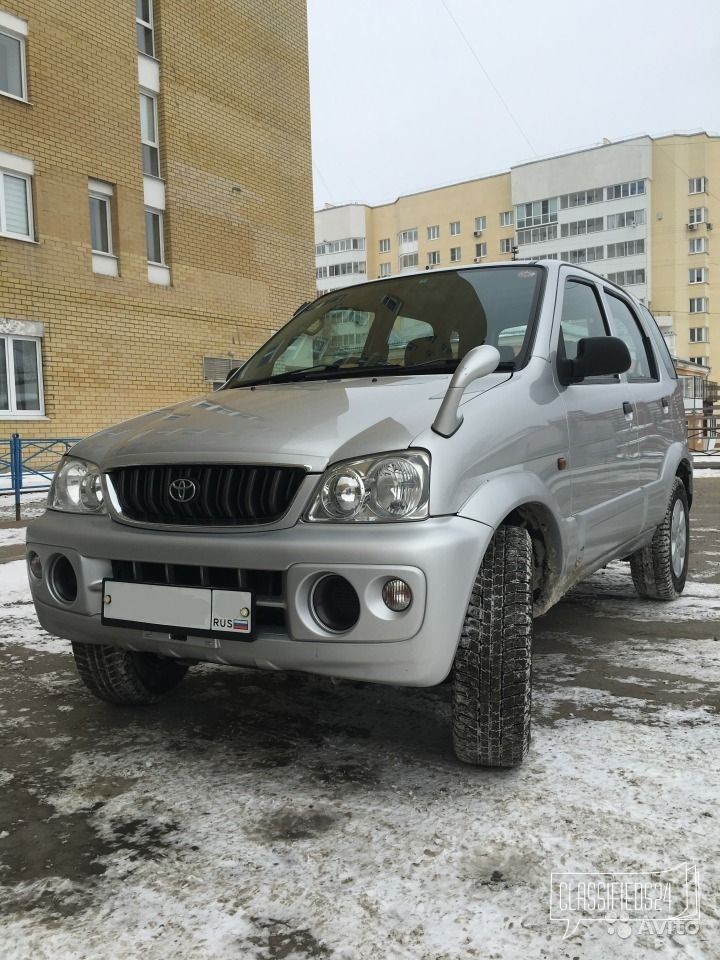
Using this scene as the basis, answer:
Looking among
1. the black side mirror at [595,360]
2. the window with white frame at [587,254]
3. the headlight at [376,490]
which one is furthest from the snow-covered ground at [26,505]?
the window with white frame at [587,254]

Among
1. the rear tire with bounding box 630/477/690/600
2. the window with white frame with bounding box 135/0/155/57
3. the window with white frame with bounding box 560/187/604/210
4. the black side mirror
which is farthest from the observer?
the window with white frame with bounding box 560/187/604/210

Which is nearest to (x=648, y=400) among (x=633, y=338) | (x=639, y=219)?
(x=633, y=338)

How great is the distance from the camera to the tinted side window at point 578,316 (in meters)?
3.23

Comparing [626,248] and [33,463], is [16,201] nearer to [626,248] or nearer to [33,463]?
[33,463]

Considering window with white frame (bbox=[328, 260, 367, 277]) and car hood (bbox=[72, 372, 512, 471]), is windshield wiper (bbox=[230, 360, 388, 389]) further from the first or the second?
window with white frame (bbox=[328, 260, 367, 277])

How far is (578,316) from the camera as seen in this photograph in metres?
3.42

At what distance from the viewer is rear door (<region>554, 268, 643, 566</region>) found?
299 centimetres

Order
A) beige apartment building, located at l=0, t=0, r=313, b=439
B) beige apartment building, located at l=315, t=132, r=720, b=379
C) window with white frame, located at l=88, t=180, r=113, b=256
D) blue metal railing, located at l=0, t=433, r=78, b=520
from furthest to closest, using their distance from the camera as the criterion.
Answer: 1. beige apartment building, located at l=315, t=132, r=720, b=379
2. window with white frame, located at l=88, t=180, r=113, b=256
3. beige apartment building, located at l=0, t=0, r=313, b=439
4. blue metal railing, located at l=0, t=433, r=78, b=520

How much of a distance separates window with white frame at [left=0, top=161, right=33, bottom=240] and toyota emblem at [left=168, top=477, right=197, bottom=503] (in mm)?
11617

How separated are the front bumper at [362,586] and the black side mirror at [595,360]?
3.37 ft

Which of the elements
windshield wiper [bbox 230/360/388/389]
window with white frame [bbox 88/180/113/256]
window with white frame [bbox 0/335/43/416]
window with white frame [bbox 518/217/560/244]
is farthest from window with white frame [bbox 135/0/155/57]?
window with white frame [bbox 518/217/560/244]

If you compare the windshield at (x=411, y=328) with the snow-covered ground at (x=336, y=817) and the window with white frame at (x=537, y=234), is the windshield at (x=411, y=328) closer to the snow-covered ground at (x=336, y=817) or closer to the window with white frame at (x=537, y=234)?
the snow-covered ground at (x=336, y=817)

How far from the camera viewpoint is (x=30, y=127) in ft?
41.6

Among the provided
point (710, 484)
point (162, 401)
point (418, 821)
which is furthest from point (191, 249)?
point (418, 821)
